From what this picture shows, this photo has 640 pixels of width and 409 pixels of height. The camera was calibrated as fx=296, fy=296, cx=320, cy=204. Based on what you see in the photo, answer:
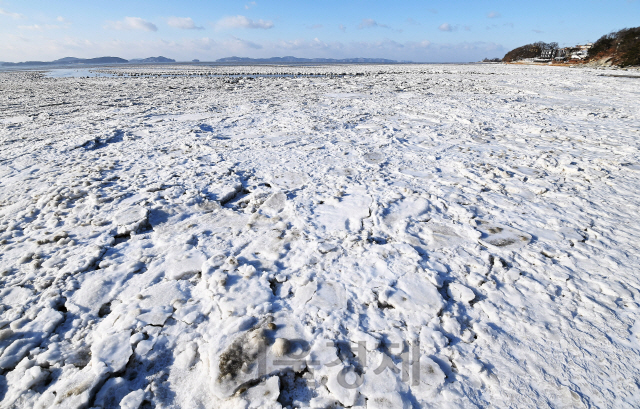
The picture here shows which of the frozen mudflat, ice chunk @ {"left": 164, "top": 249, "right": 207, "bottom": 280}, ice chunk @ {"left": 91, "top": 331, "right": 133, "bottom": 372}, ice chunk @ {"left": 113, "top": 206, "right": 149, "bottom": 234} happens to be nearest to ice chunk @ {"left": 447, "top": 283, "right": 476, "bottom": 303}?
the frozen mudflat

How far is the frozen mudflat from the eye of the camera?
4.55 feet

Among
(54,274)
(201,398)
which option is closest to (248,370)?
(201,398)

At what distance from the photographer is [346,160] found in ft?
13.8

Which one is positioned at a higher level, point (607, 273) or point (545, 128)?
point (545, 128)

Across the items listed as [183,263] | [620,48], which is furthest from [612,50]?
[183,263]

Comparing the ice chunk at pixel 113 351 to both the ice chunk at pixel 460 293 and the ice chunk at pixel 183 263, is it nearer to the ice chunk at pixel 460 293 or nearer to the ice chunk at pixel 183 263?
the ice chunk at pixel 183 263

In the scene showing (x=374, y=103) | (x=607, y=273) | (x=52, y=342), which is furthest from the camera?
(x=374, y=103)

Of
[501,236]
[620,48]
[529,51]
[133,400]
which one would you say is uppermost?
[529,51]

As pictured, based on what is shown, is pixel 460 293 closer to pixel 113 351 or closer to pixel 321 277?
pixel 321 277

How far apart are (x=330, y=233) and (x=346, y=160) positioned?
74.0 inches

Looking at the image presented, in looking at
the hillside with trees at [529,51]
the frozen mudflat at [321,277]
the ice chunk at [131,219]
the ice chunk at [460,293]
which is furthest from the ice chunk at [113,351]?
the hillside with trees at [529,51]

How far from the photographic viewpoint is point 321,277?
2.04 m

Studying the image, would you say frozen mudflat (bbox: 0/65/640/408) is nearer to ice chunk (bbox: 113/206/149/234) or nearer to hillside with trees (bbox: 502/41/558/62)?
ice chunk (bbox: 113/206/149/234)

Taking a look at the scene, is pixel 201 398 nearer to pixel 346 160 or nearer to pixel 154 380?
pixel 154 380
